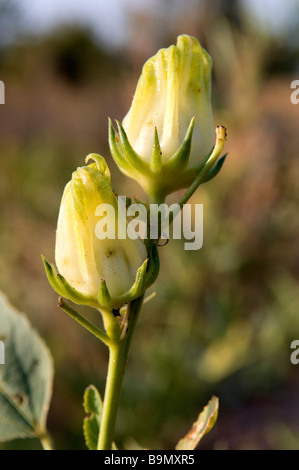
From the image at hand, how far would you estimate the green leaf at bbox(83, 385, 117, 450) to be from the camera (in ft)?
1.37

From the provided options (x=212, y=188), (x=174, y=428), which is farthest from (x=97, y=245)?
(x=212, y=188)

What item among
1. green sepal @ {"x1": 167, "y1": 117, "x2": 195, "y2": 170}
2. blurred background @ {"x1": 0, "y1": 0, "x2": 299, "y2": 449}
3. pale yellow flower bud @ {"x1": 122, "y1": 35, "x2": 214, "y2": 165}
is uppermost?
pale yellow flower bud @ {"x1": 122, "y1": 35, "x2": 214, "y2": 165}

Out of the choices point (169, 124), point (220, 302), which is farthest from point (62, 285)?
point (220, 302)

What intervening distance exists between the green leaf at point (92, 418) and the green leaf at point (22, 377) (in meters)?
0.06

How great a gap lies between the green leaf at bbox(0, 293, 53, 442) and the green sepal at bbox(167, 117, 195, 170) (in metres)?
0.22

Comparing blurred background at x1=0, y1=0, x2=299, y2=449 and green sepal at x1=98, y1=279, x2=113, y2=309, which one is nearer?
green sepal at x1=98, y1=279, x2=113, y2=309

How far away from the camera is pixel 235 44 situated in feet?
7.69

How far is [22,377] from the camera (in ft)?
1.59

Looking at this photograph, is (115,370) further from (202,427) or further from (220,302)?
(220,302)

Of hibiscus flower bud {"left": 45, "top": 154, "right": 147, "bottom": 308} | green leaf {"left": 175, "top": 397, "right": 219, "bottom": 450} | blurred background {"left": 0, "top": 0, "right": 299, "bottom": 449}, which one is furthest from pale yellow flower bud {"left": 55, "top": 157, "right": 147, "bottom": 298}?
blurred background {"left": 0, "top": 0, "right": 299, "bottom": 449}

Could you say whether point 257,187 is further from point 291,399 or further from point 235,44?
point 291,399

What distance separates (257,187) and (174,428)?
99 centimetres

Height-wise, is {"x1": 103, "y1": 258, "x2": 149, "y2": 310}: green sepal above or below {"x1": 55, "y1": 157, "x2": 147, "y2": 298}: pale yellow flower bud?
below

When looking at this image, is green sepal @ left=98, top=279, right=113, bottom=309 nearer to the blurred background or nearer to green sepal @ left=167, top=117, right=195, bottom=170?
green sepal @ left=167, top=117, right=195, bottom=170
